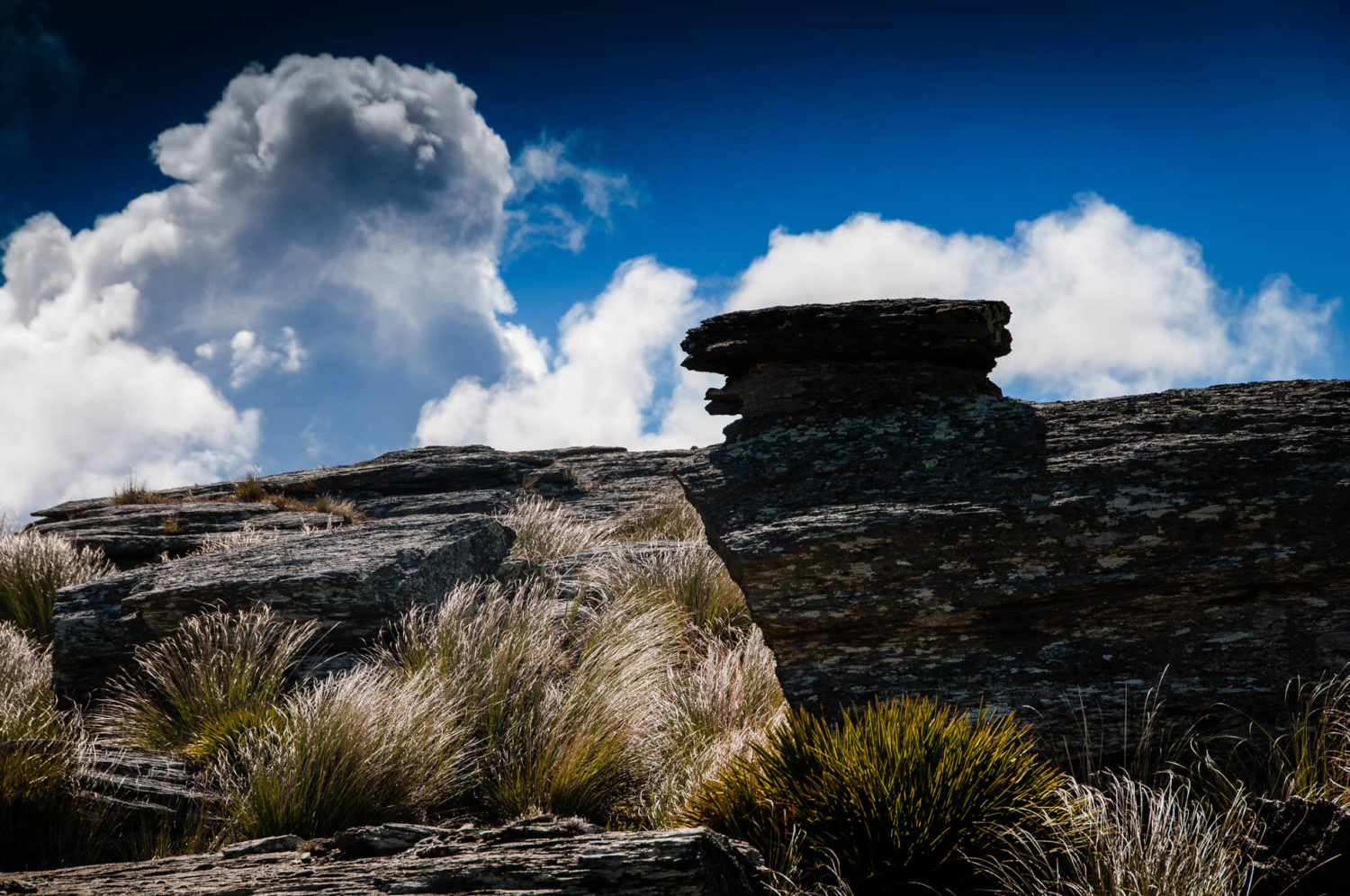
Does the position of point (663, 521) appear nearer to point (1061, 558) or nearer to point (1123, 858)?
point (1061, 558)

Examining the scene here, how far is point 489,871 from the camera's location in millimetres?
2945

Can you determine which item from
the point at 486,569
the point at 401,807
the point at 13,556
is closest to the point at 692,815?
the point at 401,807

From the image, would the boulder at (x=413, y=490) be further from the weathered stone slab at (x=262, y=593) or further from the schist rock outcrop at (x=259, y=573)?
the weathered stone slab at (x=262, y=593)

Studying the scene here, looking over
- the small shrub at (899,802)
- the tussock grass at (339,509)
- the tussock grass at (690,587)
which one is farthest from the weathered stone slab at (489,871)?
the tussock grass at (339,509)

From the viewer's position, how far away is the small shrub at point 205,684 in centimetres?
619

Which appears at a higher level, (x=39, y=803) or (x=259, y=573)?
(x=259, y=573)

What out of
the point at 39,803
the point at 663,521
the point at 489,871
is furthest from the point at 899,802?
the point at 663,521

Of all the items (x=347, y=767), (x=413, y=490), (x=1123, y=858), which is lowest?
(x=1123, y=858)

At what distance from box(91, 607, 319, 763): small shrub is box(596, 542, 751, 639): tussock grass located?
10.3 ft

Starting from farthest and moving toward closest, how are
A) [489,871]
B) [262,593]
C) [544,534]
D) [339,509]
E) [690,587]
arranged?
[339,509] < [544,534] < [690,587] < [262,593] < [489,871]

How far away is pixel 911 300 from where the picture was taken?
21.5ft

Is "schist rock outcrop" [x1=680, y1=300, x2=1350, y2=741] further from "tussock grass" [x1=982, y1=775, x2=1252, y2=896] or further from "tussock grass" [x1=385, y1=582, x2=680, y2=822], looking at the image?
"tussock grass" [x1=385, y1=582, x2=680, y2=822]

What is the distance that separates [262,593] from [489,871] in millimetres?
5450

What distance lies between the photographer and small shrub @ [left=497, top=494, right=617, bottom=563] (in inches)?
448
